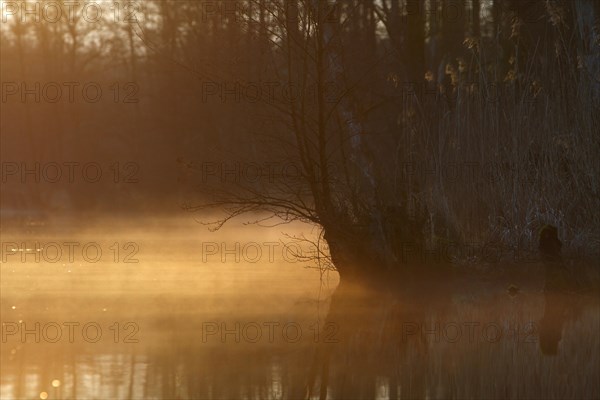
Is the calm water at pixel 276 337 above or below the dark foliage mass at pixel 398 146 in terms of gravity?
below

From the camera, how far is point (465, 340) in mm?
→ 9414

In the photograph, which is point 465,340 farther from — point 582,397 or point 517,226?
point 517,226

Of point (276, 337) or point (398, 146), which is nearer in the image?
point (276, 337)

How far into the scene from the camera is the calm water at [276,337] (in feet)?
24.4

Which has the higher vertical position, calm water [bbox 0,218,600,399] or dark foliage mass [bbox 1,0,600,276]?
dark foliage mass [bbox 1,0,600,276]

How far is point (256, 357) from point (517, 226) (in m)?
6.33

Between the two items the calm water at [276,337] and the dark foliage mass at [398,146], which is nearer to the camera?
the calm water at [276,337]

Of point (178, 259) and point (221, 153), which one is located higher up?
point (221, 153)

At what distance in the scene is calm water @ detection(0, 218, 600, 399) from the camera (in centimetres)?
744

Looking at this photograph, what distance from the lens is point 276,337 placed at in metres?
9.69

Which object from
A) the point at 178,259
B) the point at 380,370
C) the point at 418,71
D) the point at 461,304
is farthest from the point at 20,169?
the point at 380,370

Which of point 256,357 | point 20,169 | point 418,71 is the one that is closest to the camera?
point 256,357

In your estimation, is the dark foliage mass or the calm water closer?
the calm water

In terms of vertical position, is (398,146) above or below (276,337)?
above
